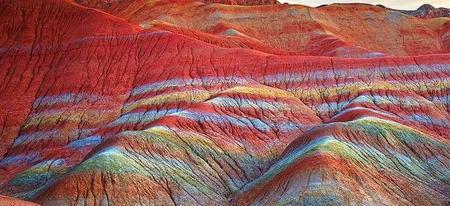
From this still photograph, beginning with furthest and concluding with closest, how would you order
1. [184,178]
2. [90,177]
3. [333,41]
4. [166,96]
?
1. [333,41]
2. [166,96]
3. [184,178]
4. [90,177]

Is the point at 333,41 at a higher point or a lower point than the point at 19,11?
lower

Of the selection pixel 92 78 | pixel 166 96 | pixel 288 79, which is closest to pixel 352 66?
pixel 288 79

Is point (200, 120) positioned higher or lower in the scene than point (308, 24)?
higher

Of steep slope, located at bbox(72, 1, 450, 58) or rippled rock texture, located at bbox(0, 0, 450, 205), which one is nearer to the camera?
rippled rock texture, located at bbox(0, 0, 450, 205)

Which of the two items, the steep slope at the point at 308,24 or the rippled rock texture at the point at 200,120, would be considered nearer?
the rippled rock texture at the point at 200,120

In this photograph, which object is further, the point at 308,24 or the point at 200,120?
the point at 308,24

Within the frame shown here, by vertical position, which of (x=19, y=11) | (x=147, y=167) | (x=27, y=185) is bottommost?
(x=27, y=185)

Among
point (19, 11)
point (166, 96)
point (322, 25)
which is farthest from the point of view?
point (322, 25)

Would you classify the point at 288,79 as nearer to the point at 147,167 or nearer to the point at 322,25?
the point at 147,167
